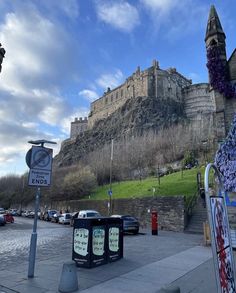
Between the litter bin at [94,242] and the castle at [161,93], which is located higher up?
the castle at [161,93]

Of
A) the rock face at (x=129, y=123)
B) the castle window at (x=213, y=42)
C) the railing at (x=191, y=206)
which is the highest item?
the rock face at (x=129, y=123)

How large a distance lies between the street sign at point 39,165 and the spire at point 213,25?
15.0 m

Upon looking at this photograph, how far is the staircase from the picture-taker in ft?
81.4

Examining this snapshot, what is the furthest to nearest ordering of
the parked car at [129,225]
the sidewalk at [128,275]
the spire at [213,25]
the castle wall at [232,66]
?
1. the parked car at [129,225]
2. the spire at [213,25]
3. the castle wall at [232,66]
4. the sidewalk at [128,275]

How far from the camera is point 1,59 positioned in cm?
1261

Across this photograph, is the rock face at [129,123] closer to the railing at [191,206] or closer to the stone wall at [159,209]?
the stone wall at [159,209]

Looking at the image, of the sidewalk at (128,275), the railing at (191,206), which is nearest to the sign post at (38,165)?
the sidewalk at (128,275)

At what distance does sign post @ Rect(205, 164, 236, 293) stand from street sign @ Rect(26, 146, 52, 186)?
5516 mm

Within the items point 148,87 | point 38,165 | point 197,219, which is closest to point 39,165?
point 38,165

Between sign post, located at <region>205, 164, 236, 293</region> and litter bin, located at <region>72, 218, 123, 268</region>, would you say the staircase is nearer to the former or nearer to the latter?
litter bin, located at <region>72, 218, 123, 268</region>

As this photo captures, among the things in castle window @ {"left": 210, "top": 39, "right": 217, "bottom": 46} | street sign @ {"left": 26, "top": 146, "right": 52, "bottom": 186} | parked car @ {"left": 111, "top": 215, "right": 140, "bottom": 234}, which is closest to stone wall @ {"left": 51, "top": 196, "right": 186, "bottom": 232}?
parked car @ {"left": 111, "top": 215, "right": 140, "bottom": 234}

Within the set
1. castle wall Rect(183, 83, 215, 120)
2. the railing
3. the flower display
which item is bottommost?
the railing

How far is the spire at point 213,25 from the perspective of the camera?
64.4 feet

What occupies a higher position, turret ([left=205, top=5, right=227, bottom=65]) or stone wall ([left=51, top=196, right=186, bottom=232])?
turret ([left=205, top=5, right=227, bottom=65])
